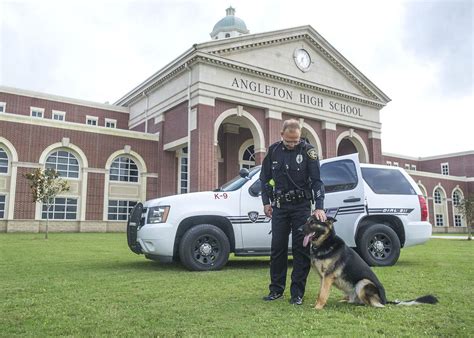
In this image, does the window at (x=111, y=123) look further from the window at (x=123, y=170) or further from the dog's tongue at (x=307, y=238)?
the dog's tongue at (x=307, y=238)

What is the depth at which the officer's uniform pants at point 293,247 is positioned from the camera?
5.26 meters

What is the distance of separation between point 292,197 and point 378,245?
14.8ft

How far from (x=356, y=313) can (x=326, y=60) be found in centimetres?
3433

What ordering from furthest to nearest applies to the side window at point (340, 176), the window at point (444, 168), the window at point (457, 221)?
the window at point (444, 168) → the window at point (457, 221) → the side window at point (340, 176)

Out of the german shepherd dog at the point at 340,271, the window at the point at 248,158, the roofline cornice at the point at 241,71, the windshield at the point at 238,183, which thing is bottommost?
the german shepherd dog at the point at 340,271

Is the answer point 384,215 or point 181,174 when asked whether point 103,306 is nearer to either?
point 384,215

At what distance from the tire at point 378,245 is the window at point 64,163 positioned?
24.1 metres

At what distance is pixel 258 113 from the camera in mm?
31594

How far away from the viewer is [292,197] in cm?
531

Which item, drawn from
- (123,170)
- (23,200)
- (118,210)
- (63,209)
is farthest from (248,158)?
(23,200)

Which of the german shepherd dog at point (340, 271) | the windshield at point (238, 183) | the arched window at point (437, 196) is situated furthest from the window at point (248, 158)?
the german shepherd dog at point (340, 271)

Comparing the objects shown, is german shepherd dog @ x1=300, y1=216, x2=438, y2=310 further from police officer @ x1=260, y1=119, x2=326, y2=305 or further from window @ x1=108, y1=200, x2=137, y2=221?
window @ x1=108, y1=200, x2=137, y2=221

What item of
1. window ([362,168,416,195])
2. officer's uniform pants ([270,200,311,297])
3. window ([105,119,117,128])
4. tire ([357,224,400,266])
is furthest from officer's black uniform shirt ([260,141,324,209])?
window ([105,119,117,128])

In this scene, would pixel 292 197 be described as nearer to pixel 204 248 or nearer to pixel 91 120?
pixel 204 248
